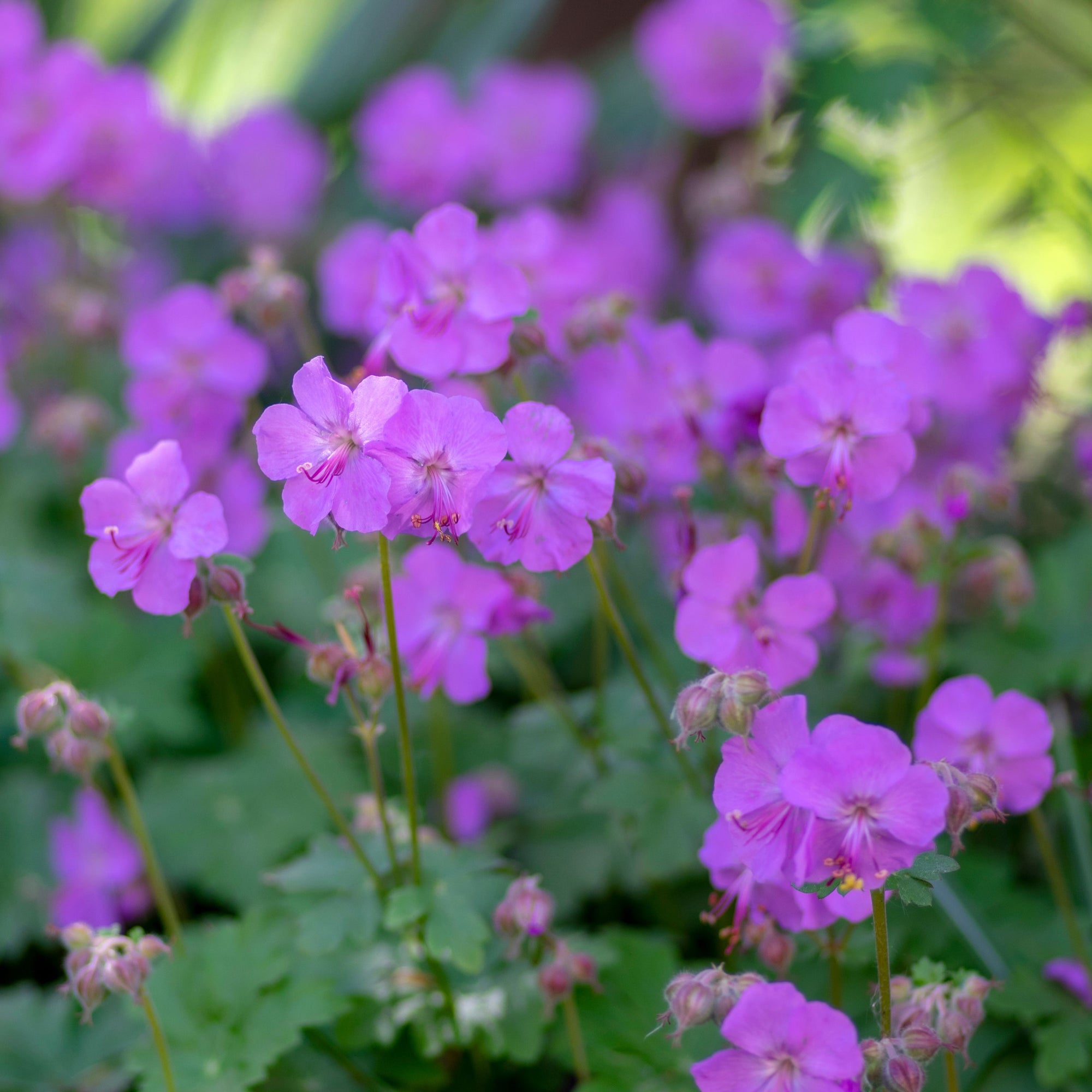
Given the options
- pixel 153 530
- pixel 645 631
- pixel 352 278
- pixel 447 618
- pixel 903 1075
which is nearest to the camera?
pixel 903 1075

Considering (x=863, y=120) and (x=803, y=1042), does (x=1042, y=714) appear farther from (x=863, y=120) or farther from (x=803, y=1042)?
(x=863, y=120)

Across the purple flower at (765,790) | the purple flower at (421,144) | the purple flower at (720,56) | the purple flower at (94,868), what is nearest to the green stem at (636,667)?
the purple flower at (765,790)

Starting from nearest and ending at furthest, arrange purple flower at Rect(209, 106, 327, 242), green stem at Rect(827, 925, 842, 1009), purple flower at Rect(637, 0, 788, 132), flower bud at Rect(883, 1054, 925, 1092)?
flower bud at Rect(883, 1054, 925, 1092) < green stem at Rect(827, 925, 842, 1009) < purple flower at Rect(637, 0, 788, 132) < purple flower at Rect(209, 106, 327, 242)

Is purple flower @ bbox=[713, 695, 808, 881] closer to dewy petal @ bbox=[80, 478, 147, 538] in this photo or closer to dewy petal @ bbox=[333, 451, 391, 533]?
dewy petal @ bbox=[333, 451, 391, 533]

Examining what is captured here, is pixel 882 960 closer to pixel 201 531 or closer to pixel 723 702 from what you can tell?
pixel 723 702

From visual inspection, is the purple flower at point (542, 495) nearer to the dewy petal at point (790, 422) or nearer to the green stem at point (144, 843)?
the dewy petal at point (790, 422)

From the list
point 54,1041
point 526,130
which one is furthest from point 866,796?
Answer: point 526,130

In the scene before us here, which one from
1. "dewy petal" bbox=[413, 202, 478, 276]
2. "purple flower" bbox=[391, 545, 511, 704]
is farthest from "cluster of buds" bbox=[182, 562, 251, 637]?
"dewy petal" bbox=[413, 202, 478, 276]
